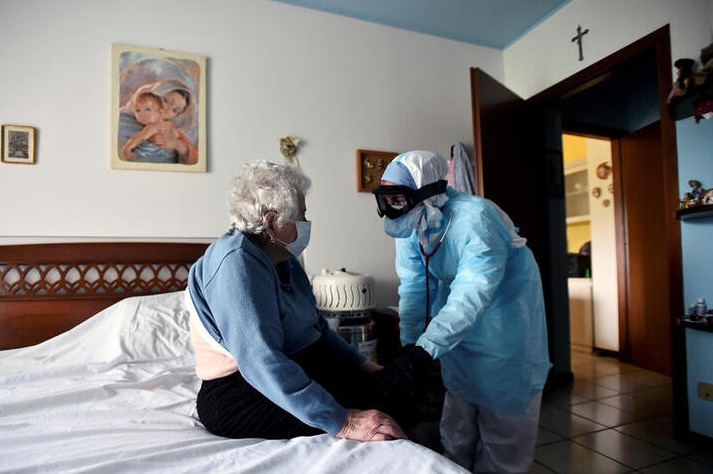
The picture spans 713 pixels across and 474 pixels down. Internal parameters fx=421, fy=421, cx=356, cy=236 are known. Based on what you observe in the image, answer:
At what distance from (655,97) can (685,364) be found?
2.42 m

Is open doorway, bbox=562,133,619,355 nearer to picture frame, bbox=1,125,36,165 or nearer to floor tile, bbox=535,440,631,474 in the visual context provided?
floor tile, bbox=535,440,631,474

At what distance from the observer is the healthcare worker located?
1271mm

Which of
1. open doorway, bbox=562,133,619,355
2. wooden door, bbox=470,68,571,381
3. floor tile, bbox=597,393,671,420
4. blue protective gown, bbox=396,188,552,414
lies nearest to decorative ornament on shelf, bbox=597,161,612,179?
open doorway, bbox=562,133,619,355

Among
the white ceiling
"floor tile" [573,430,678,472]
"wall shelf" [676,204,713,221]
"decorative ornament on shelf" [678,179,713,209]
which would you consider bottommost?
"floor tile" [573,430,678,472]

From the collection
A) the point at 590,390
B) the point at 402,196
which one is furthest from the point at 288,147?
the point at 590,390

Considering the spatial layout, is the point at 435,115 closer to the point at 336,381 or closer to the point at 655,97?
the point at 655,97

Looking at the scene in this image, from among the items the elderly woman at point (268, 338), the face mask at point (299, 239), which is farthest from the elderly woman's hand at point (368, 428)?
the face mask at point (299, 239)

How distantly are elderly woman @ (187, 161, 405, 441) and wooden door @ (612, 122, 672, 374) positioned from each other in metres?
3.23

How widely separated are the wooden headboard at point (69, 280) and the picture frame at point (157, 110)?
0.49 m

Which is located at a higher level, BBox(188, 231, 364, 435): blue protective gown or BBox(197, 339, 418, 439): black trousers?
BBox(188, 231, 364, 435): blue protective gown

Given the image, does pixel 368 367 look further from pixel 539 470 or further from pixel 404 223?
pixel 539 470

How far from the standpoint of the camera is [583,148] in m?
5.02

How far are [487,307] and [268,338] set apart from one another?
657 millimetres

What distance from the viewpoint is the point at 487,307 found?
4.06 ft
